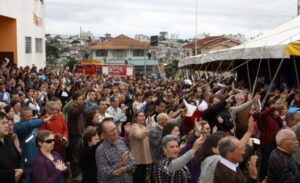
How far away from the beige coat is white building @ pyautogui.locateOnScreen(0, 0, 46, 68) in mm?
16713

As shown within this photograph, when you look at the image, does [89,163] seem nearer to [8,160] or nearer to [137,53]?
[8,160]

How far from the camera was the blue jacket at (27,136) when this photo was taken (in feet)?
21.8

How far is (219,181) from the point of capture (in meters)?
4.41

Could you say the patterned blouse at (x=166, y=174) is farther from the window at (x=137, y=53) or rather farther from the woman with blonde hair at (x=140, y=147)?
the window at (x=137, y=53)

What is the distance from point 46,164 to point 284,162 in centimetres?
274

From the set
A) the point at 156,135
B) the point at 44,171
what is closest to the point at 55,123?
the point at 156,135

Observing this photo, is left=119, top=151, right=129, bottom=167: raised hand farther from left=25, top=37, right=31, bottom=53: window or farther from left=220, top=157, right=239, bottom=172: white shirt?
left=25, top=37, right=31, bottom=53: window

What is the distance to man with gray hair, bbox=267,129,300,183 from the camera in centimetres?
549

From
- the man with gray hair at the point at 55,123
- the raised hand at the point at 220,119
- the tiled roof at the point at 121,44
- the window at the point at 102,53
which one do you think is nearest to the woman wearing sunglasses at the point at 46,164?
the man with gray hair at the point at 55,123

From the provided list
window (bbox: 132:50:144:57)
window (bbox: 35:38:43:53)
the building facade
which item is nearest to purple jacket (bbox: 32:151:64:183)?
window (bbox: 35:38:43:53)

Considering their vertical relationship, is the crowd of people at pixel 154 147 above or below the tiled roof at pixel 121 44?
below

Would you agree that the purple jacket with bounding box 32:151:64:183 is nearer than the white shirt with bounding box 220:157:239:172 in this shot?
No

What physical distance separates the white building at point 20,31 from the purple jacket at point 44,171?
714 inches

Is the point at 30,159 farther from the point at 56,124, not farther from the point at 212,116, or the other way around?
the point at 212,116
